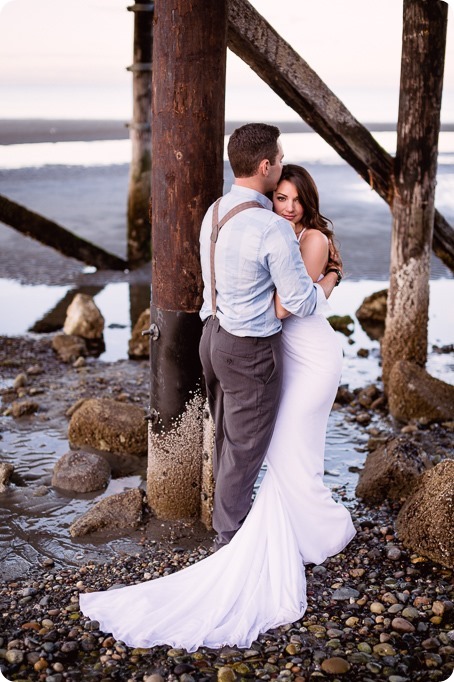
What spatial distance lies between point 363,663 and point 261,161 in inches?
95.1

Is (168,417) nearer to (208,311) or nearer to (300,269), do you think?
(208,311)

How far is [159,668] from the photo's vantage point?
3664 mm

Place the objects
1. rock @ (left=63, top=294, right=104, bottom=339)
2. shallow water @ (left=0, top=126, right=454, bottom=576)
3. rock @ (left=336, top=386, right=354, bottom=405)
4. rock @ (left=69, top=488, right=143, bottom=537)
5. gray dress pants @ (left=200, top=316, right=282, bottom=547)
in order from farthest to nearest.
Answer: rock @ (left=63, top=294, right=104, bottom=339) < rock @ (left=336, top=386, right=354, bottom=405) < shallow water @ (left=0, top=126, right=454, bottom=576) < rock @ (left=69, top=488, right=143, bottom=537) < gray dress pants @ (left=200, top=316, right=282, bottom=547)

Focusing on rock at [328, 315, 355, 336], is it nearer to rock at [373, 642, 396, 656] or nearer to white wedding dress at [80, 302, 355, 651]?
white wedding dress at [80, 302, 355, 651]

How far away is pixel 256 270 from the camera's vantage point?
3947mm

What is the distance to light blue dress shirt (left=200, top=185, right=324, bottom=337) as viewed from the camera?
387cm

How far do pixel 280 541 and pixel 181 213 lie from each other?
1889mm

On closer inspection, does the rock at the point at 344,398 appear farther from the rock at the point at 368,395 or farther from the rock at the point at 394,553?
the rock at the point at 394,553

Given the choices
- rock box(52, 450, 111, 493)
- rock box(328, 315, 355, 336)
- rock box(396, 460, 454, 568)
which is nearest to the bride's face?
rock box(396, 460, 454, 568)

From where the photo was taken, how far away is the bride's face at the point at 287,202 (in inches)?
167

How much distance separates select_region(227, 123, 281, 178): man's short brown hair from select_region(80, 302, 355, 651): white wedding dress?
2.89 ft

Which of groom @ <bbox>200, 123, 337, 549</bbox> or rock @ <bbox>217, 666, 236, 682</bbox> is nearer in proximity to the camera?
rock @ <bbox>217, 666, 236, 682</bbox>

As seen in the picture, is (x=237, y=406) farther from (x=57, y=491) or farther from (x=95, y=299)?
(x=95, y=299)

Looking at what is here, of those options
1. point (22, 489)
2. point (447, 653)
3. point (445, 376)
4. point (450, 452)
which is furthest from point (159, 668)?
point (445, 376)
